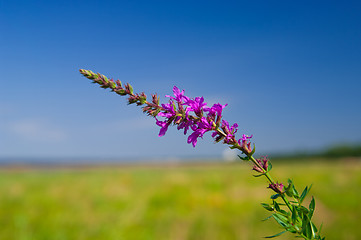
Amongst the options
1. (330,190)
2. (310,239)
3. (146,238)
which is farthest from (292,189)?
(330,190)

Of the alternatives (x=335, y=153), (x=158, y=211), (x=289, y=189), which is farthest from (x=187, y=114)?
(x=335, y=153)

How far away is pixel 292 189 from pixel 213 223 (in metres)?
11.8

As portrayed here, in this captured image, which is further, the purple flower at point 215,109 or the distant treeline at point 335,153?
the distant treeline at point 335,153

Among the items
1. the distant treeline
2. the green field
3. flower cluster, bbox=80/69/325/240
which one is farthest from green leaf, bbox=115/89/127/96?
the distant treeline

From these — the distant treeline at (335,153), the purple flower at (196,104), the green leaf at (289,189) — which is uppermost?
the distant treeline at (335,153)

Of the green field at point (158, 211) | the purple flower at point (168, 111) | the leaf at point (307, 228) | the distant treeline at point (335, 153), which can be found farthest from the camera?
the distant treeline at point (335, 153)

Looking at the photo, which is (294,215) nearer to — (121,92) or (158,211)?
(121,92)

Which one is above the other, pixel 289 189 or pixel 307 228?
pixel 289 189

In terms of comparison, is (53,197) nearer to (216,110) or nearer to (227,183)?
(227,183)

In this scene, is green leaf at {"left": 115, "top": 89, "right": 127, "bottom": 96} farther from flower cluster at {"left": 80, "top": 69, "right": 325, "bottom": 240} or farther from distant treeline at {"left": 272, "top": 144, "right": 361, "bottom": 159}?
distant treeline at {"left": 272, "top": 144, "right": 361, "bottom": 159}

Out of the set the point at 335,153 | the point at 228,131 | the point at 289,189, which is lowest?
the point at 289,189

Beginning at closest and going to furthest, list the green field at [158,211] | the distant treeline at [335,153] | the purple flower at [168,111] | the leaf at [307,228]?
1. the leaf at [307,228]
2. the purple flower at [168,111]
3. the green field at [158,211]
4. the distant treeline at [335,153]

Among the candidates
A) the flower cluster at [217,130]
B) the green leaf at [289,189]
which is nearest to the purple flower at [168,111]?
the flower cluster at [217,130]

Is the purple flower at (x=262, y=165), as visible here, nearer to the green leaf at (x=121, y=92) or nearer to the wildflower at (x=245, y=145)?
the wildflower at (x=245, y=145)
